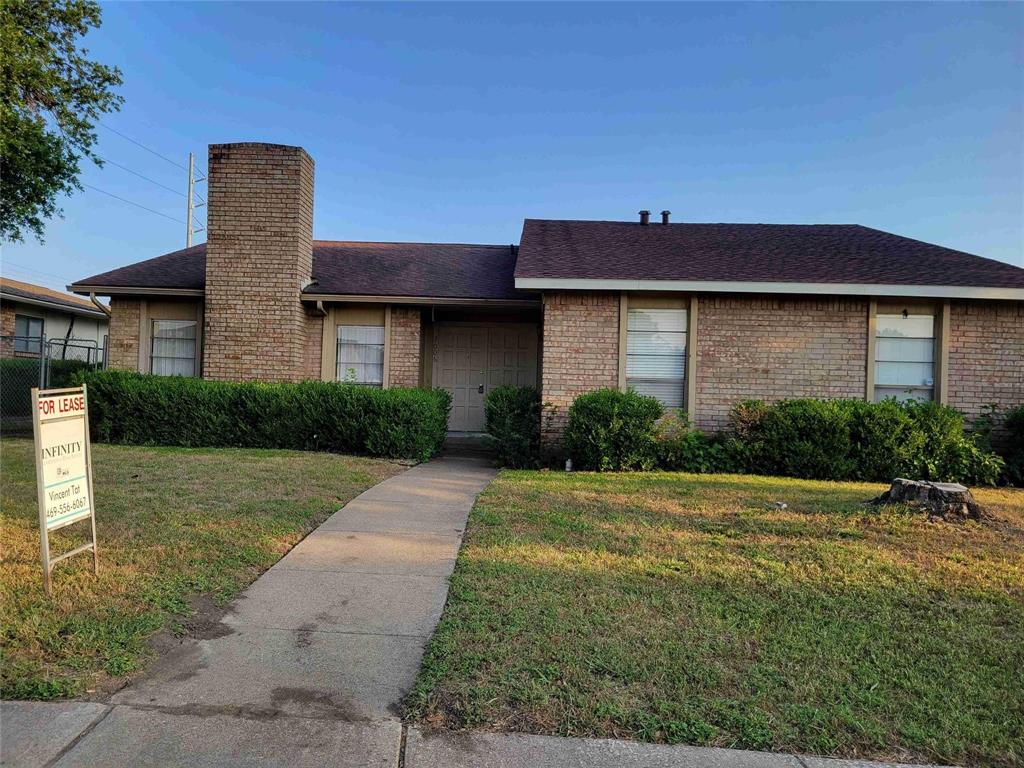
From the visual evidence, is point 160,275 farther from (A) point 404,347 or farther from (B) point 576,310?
(B) point 576,310

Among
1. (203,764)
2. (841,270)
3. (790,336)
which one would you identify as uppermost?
(841,270)

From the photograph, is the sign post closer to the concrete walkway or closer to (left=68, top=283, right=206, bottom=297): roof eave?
the concrete walkway

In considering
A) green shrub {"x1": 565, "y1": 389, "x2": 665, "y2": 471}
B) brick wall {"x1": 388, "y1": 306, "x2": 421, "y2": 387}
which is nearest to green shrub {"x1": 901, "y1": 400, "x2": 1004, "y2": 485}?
green shrub {"x1": 565, "y1": 389, "x2": 665, "y2": 471}

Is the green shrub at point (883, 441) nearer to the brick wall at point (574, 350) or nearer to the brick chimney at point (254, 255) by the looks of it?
the brick wall at point (574, 350)

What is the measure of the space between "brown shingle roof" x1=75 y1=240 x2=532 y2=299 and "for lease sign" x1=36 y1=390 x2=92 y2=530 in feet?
27.7

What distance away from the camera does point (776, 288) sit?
34.4ft

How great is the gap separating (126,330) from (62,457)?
33.5 feet

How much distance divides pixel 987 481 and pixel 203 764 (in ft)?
36.8

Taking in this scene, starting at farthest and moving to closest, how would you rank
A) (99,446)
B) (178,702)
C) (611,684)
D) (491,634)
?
(99,446)
(491,634)
(611,684)
(178,702)

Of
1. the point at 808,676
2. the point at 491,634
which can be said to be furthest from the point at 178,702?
the point at 808,676

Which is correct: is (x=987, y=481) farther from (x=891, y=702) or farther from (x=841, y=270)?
(x=891, y=702)

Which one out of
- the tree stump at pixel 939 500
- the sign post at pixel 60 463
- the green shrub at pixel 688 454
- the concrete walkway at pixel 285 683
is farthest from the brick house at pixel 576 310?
the sign post at pixel 60 463

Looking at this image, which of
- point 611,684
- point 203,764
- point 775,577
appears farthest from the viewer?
point 775,577

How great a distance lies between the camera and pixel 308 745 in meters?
2.63
